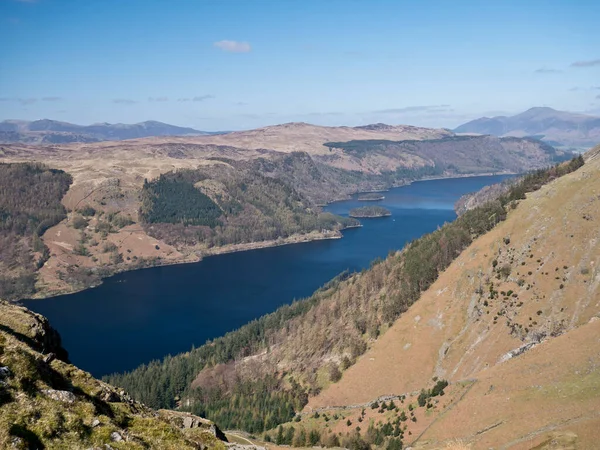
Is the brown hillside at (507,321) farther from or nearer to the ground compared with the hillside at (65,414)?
nearer to the ground

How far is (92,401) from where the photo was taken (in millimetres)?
26906

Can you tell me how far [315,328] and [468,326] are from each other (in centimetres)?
5942

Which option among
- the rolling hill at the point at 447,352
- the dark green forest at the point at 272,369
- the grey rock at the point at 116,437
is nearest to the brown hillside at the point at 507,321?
the rolling hill at the point at 447,352

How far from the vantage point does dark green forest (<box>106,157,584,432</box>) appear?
397 ft

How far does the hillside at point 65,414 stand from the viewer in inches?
835

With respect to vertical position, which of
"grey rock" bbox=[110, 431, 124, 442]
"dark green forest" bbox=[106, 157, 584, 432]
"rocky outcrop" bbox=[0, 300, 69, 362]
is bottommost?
"dark green forest" bbox=[106, 157, 584, 432]

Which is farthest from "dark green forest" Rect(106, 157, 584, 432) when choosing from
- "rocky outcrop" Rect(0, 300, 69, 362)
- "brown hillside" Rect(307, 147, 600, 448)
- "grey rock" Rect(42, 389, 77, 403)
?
"grey rock" Rect(42, 389, 77, 403)

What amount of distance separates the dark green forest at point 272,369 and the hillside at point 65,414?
8531 cm

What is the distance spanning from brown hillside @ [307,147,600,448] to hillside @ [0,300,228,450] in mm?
45605

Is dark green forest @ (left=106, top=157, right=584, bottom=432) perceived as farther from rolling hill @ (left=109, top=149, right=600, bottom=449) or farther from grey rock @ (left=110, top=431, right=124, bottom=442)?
grey rock @ (left=110, top=431, right=124, bottom=442)

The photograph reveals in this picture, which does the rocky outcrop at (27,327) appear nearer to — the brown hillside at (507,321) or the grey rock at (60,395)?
the grey rock at (60,395)

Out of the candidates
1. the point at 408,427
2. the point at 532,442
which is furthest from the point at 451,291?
the point at 532,442

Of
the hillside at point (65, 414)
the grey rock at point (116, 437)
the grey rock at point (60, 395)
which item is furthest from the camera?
the grey rock at point (60, 395)

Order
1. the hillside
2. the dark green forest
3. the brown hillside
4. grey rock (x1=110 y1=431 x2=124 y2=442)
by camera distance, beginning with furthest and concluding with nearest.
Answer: the dark green forest, the brown hillside, grey rock (x1=110 y1=431 x2=124 y2=442), the hillside
